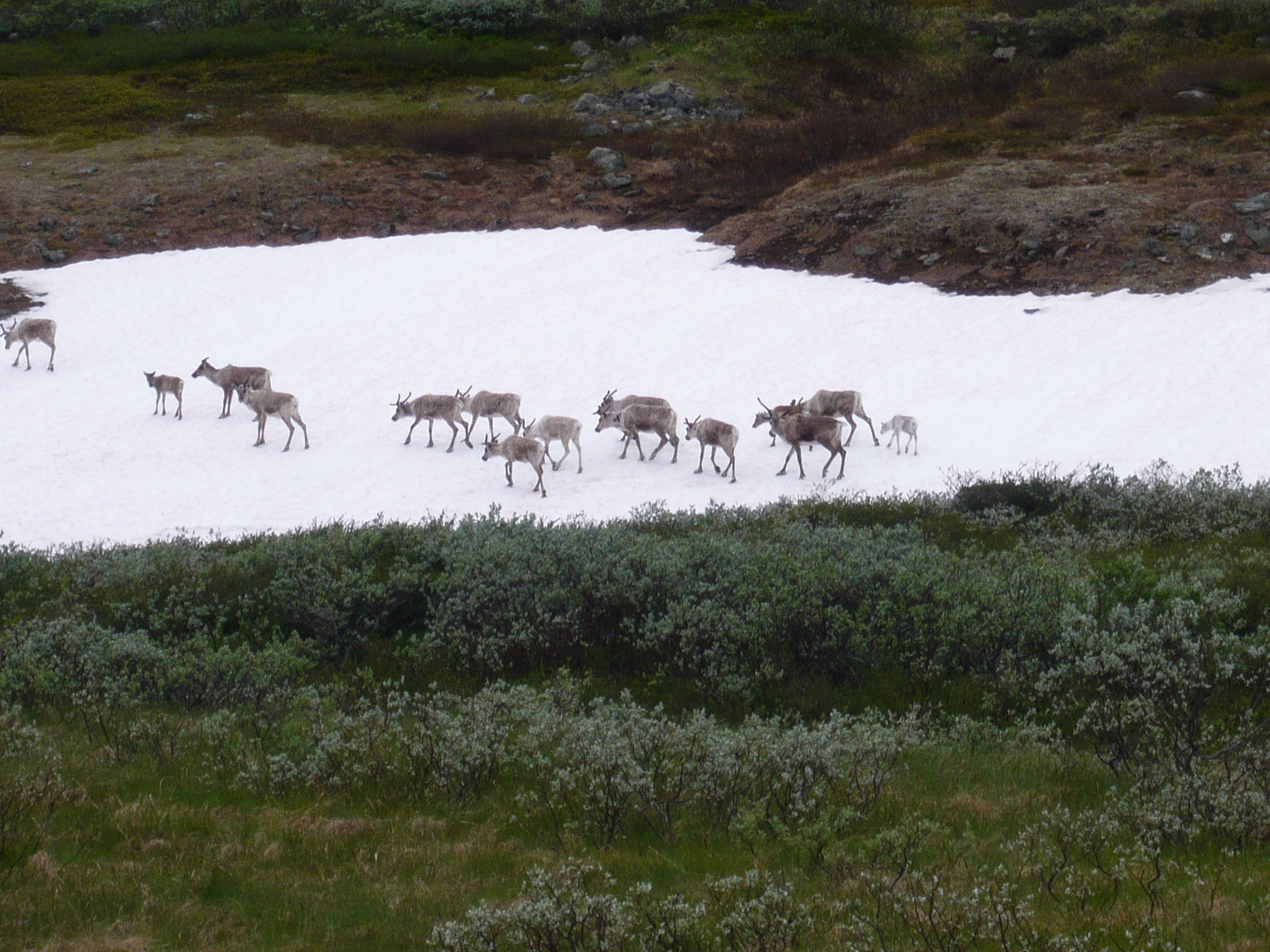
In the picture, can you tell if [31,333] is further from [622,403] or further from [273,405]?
[622,403]

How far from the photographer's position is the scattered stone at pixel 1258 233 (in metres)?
25.9

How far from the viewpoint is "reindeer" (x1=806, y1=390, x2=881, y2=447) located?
66.4 ft

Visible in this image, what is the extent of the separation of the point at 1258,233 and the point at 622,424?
54.2ft

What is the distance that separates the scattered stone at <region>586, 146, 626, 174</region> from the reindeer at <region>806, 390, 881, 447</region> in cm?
1857

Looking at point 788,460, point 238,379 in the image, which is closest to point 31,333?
point 238,379

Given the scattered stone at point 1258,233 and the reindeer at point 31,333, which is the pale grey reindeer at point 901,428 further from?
the reindeer at point 31,333

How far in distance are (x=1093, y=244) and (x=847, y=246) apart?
590cm

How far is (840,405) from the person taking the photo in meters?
20.4

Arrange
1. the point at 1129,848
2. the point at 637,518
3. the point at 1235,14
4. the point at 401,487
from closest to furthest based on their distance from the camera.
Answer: the point at 1129,848 < the point at 637,518 < the point at 401,487 < the point at 1235,14

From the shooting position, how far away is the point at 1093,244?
26.7 metres

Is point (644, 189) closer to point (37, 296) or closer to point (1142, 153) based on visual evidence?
point (1142, 153)

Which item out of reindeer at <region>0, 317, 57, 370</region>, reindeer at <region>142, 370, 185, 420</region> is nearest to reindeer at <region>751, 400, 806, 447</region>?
reindeer at <region>142, 370, 185, 420</region>

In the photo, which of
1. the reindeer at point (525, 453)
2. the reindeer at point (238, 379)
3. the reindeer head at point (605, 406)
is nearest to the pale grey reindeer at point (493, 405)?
the reindeer head at point (605, 406)

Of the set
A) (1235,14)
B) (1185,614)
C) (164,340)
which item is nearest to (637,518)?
(1185,614)
